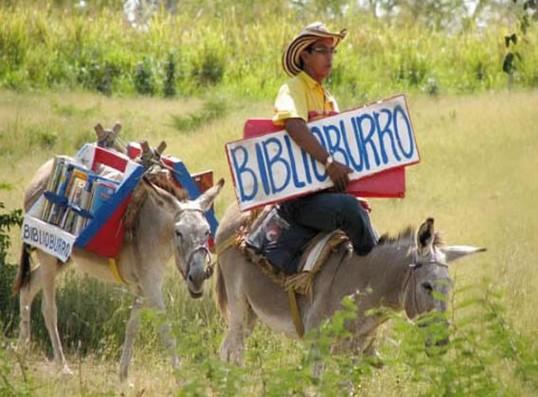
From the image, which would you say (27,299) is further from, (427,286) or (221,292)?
(427,286)

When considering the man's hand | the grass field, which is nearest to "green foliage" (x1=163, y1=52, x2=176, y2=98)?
the grass field

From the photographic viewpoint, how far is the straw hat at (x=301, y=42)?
1057cm

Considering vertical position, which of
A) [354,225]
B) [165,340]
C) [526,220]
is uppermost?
[354,225]

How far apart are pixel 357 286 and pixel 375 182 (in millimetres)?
728

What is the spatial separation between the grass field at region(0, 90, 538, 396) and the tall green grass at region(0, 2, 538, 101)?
1570mm

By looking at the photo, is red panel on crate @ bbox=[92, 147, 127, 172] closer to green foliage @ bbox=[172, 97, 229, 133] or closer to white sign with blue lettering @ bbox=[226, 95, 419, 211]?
white sign with blue lettering @ bbox=[226, 95, 419, 211]

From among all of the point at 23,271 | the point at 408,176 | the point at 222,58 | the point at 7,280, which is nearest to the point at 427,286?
the point at 23,271

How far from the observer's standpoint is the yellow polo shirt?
10375mm

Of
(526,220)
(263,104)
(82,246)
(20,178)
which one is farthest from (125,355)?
(263,104)

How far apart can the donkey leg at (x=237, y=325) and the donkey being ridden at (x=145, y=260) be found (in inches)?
13.6

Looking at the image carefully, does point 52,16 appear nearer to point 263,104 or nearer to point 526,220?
point 263,104

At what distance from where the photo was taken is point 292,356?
38.1ft

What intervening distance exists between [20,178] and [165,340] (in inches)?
430

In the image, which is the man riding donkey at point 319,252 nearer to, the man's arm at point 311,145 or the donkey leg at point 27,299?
the man's arm at point 311,145
